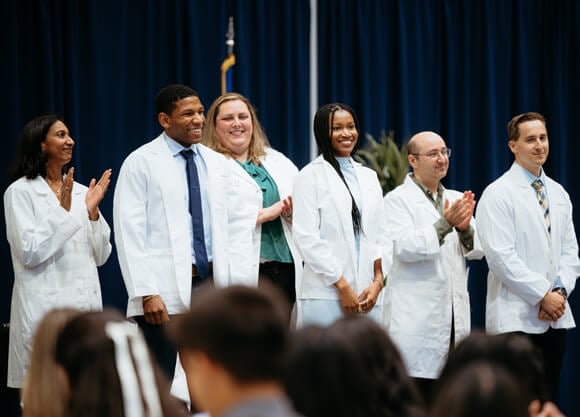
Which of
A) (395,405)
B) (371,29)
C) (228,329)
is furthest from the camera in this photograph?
(371,29)

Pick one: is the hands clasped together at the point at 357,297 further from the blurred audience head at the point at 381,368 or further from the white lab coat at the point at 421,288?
the blurred audience head at the point at 381,368

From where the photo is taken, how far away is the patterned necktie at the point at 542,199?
4.33 m

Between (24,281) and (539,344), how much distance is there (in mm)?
2418

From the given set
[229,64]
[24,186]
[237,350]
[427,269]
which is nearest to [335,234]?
[427,269]

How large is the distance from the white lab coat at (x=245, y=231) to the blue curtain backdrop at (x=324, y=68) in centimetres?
155

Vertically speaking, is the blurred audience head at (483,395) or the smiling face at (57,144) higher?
the smiling face at (57,144)

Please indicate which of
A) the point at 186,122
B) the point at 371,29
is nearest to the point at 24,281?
the point at 186,122

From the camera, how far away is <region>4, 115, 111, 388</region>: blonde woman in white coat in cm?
404

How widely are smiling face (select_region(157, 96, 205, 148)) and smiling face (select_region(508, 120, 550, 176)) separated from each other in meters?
1.61

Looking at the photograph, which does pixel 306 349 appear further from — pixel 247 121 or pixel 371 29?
pixel 371 29

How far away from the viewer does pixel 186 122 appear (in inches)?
154

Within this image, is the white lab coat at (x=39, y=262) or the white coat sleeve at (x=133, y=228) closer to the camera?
the white coat sleeve at (x=133, y=228)

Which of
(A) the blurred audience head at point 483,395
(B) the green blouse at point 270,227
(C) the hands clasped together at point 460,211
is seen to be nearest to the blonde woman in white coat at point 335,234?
(B) the green blouse at point 270,227

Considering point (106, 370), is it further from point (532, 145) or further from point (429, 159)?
point (532, 145)
